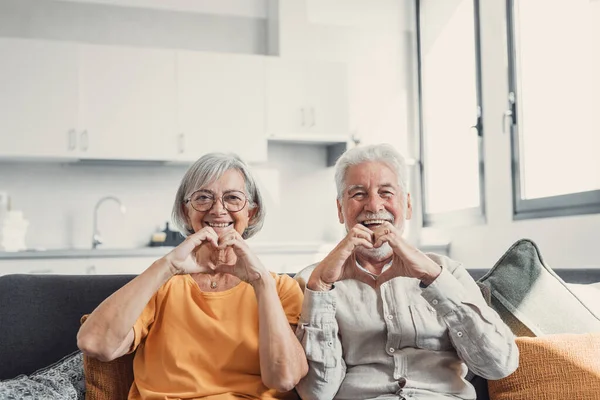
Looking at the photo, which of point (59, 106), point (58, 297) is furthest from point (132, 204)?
point (58, 297)

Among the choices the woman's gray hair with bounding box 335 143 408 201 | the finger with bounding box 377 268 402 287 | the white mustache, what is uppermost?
the woman's gray hair with bounding box 335 143 408 201

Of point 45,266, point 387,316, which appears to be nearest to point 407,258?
point 387,316

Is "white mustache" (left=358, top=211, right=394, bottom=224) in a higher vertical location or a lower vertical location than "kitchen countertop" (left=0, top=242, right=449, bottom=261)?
higher

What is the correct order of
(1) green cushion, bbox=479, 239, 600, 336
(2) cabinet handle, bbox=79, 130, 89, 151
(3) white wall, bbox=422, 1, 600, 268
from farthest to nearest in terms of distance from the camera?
(2) cabinet handle, bbox=79, 130, 89, 151 < (3) white wall, bbox=422, 1, 600, 268 < (1) green cushion, bbox=479, 239, 600, 336

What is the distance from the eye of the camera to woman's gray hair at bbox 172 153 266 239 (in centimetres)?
186

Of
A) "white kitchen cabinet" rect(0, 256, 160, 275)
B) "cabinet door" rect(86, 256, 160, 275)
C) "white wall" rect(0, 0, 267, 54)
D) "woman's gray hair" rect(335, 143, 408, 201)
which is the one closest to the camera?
"woman's gray hair" rect(335, 143, 408, 201)

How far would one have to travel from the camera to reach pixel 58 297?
6.34 feet

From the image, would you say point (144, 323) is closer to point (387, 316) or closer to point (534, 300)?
point (387, 316)

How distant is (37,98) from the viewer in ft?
14.1

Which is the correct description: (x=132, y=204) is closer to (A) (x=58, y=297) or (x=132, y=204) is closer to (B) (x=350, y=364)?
(A) (x=58, y=297)

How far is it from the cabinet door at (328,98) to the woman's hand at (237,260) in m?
3.13

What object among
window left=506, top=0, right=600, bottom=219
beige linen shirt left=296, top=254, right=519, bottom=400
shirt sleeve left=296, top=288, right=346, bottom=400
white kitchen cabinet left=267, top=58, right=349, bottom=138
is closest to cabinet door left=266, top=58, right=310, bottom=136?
white kitchen cabinet left=267, top=58, right=349, bottom=138

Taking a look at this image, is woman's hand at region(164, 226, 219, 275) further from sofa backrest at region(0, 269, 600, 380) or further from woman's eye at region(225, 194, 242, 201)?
sofa backrest at region(0, 269, 600, 380)

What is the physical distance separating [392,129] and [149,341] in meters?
3.91
